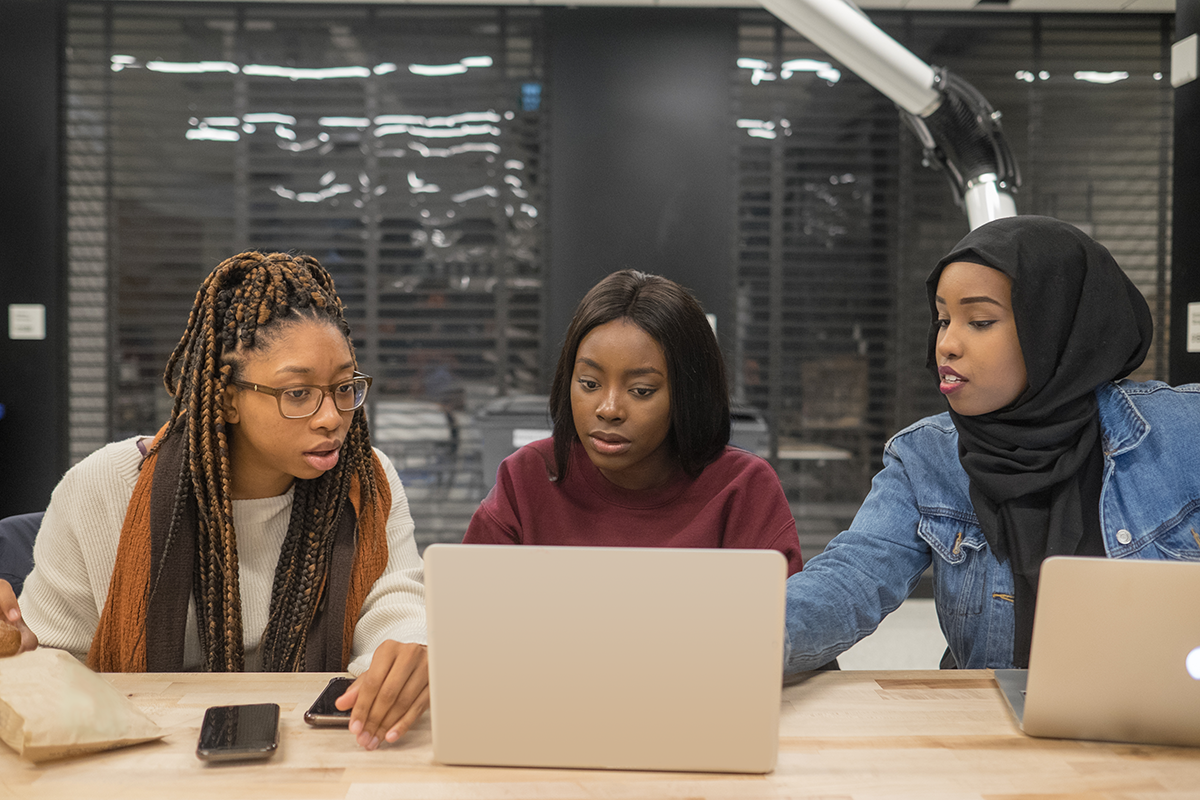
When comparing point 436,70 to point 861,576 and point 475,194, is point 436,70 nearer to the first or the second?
point 475,194

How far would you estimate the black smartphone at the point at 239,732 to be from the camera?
0.81 m

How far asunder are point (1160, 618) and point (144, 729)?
3.28 ft

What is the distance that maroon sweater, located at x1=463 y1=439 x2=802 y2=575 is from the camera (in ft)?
4.50

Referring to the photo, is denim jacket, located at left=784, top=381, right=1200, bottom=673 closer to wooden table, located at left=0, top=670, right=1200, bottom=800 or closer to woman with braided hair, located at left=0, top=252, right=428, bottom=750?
wooden table, located at left=0, top=670, right=1200, bottom=800

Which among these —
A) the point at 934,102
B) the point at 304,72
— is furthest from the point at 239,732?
the point at 304,72

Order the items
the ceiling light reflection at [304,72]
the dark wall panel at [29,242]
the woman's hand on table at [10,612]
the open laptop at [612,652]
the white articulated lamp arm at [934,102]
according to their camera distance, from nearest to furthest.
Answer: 1. the open laptop at [612,652]
2. the woman's hand on table at [10,612]
3. the white articulated lamp arm at [934,102]
4. the dark wall panel at [29,242]
5. the ceiling light reflection at [304,72]

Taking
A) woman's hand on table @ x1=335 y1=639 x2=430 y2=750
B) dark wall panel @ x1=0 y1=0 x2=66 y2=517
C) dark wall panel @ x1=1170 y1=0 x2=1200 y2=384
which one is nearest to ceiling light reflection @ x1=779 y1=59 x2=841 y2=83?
dark wall panel @ x1=1170 y1=0 x2=1200 y2=384

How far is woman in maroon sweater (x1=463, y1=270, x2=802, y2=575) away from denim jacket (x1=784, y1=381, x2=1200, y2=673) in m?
0.13

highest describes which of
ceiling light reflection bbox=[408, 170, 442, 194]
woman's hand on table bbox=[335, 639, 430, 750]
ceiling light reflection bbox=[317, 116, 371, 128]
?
ceiling light reflection bbox=[317, 116, 371, 128]

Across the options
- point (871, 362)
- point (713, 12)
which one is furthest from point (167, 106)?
point (871, 362)

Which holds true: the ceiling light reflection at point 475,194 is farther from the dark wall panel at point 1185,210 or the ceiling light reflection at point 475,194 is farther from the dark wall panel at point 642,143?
the dark wall panel at point 1185,210

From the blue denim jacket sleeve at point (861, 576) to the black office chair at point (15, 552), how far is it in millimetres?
1276

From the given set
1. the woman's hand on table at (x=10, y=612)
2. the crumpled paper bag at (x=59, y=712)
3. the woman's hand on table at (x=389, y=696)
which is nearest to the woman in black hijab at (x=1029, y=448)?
the woman's hand on table at (x=389, y=696)

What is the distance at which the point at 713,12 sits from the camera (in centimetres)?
341
